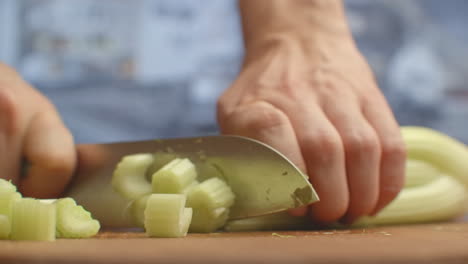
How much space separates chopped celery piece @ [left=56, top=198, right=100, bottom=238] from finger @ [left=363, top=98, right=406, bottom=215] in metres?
0.46

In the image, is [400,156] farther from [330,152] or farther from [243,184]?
[243,184]

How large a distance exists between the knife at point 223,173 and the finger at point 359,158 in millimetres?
128

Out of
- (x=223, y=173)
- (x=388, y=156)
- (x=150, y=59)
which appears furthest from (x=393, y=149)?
→ (x=150, y=59)

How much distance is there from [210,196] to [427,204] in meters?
0.56

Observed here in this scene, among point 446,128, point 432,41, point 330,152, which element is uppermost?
point 432,41

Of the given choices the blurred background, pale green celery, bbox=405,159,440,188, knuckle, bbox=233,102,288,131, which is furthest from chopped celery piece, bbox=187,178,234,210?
the blurred background

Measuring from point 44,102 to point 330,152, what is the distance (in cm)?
52

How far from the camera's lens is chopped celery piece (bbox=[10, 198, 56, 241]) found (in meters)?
0.68

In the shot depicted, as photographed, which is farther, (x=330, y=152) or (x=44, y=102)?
(x=44, y=102)

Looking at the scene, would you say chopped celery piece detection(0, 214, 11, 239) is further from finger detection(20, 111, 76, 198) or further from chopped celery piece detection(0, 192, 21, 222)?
finger detection(20, 111, 76, 198)

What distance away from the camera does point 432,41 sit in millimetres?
2340

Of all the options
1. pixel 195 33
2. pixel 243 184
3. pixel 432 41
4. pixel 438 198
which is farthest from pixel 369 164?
pixel 432 41

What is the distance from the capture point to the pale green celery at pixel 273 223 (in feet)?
3.23

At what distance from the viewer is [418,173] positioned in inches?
52.0
